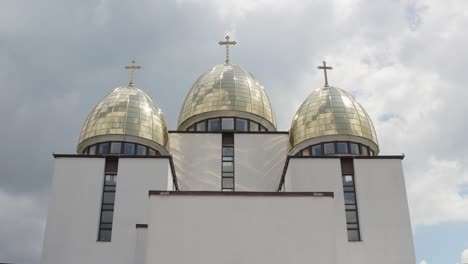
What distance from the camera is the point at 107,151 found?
2389 centimetres

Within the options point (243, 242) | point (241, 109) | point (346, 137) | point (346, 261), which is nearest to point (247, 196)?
point (243, 242)

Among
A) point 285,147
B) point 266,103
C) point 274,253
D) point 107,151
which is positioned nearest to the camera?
point 274,253

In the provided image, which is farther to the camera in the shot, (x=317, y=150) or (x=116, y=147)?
(x=317, y=150)

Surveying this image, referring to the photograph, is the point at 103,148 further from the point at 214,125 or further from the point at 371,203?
the point at 371,203

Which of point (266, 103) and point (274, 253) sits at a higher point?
point (266, 103)

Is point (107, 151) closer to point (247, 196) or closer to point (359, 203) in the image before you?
point (247, 196)

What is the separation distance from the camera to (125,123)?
24.3 meters

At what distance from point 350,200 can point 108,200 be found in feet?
32.0

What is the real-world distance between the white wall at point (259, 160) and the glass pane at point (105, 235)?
658 centimetres

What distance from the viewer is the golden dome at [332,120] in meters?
24.5

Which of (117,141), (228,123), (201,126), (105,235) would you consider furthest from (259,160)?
(105,235)

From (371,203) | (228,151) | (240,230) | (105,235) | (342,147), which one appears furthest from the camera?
(228,151)

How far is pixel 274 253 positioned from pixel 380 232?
5923mm

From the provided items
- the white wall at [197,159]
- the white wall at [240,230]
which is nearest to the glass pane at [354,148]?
the white wall at [197,159]
